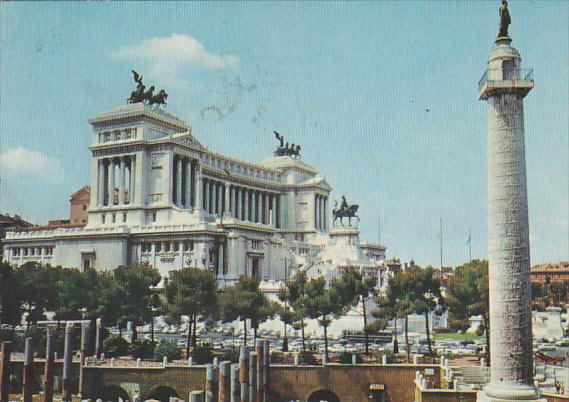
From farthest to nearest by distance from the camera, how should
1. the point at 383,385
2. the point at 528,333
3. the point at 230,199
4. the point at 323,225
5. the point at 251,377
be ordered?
1. the point at 323,225
2. the point at 230,199
3. the point at 383,385
4. the point at 251,377
5. the point at 528,333

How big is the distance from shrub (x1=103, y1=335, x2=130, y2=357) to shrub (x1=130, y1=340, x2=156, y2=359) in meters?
0.52

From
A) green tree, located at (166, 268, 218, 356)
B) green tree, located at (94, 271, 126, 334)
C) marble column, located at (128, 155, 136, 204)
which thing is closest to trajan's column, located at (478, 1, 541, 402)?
green tree, located at (166, 268, 218, 356)

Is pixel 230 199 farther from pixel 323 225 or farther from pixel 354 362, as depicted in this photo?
pixel 354 362

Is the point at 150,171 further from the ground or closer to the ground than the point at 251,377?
further from the ground

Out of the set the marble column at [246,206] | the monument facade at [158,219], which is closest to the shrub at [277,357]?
the monument facade at [158,219]

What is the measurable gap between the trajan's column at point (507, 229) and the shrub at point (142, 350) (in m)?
30.9

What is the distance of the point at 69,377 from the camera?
39.2m

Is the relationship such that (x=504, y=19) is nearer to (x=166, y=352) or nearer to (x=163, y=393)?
(x=163, y=393)

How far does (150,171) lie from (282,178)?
35544mm

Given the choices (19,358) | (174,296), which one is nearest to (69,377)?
(19,358)

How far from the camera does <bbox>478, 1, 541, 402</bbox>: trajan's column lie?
24.6 metres

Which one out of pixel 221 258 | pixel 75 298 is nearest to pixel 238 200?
pixel 221 258

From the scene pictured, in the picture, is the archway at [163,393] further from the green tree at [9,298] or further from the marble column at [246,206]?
the marble column at [246,206]

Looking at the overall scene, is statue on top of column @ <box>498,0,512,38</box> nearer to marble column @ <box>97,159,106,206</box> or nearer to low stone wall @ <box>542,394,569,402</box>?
low stone wall @ <box>542,394,569,402</box>
